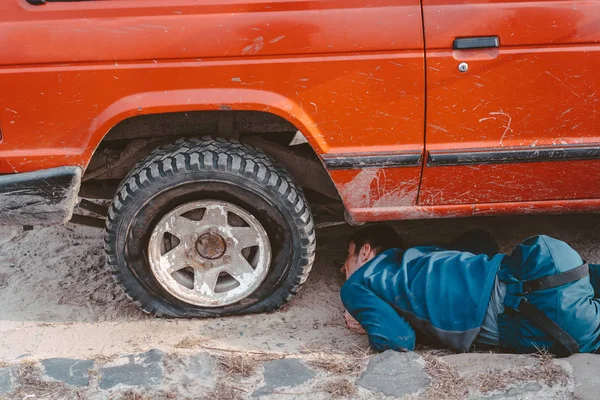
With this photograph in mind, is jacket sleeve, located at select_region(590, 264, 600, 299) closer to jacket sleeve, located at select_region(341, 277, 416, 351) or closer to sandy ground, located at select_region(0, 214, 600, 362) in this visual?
sandy ground, located at select_region(0, 214, 600, 362)

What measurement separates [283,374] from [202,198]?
885 millimetres

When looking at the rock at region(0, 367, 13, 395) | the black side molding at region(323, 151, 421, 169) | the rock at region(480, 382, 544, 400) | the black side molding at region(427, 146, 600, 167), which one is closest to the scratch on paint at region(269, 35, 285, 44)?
the black side molding at region(323, 151, 421, 169)

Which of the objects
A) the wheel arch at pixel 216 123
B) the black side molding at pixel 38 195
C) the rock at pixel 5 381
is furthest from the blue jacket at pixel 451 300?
the rock at pixel 5 381

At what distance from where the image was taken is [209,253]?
11.8 ft

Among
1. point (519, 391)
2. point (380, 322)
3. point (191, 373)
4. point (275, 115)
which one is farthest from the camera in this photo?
point (275, 115)

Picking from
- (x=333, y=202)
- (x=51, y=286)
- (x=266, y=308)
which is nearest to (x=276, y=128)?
(x=333, y=202)

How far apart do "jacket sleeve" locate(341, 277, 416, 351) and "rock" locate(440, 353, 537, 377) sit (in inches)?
7.3

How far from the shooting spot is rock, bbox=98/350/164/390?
316 centimetres

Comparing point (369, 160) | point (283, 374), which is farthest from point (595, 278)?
point (283, 374)

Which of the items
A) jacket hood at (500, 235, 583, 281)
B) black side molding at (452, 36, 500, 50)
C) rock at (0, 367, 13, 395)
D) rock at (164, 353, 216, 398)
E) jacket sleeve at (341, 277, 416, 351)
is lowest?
rock at (164, 353, 216, 398)

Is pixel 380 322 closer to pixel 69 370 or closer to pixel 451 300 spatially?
pixel 451 300

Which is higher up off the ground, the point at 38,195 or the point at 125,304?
the point at 38,195

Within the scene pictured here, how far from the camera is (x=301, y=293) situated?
13.2ft

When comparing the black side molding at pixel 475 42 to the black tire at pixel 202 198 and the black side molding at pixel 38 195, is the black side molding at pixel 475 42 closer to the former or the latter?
the black tire at pixel 202 198
